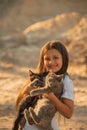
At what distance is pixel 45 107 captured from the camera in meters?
2.80

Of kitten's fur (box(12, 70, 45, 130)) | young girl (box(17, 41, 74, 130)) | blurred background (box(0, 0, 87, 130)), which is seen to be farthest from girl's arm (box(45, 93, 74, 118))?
blurred background (box(0, 0, 87, 130))

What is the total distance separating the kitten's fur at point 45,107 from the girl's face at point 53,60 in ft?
0.44

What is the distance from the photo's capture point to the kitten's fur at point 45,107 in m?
2.78

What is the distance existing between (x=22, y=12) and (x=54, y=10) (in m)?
1.26

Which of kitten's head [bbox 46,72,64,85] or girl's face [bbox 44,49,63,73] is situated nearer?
kitten's head [bbox 46,72,64,85]

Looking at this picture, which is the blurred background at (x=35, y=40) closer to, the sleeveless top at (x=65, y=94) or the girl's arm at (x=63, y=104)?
the sleeveless top at (x=65, y=94)

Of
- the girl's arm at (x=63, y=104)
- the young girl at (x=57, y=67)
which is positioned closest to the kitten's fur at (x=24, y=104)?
the young girl at (x=57, y=67)

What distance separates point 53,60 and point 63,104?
0.36 metres

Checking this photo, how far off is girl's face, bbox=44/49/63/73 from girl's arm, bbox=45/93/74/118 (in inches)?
10.4

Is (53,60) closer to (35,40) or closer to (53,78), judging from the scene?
(53,78)

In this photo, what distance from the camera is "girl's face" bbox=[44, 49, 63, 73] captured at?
2.97 m

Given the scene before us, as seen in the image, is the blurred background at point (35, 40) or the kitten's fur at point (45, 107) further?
the blurred background at point (35, 40)

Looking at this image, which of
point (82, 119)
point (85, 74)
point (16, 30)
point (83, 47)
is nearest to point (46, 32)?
point (16, 30)

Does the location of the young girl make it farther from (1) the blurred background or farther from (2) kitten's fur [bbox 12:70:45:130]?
(1) the blurred background
